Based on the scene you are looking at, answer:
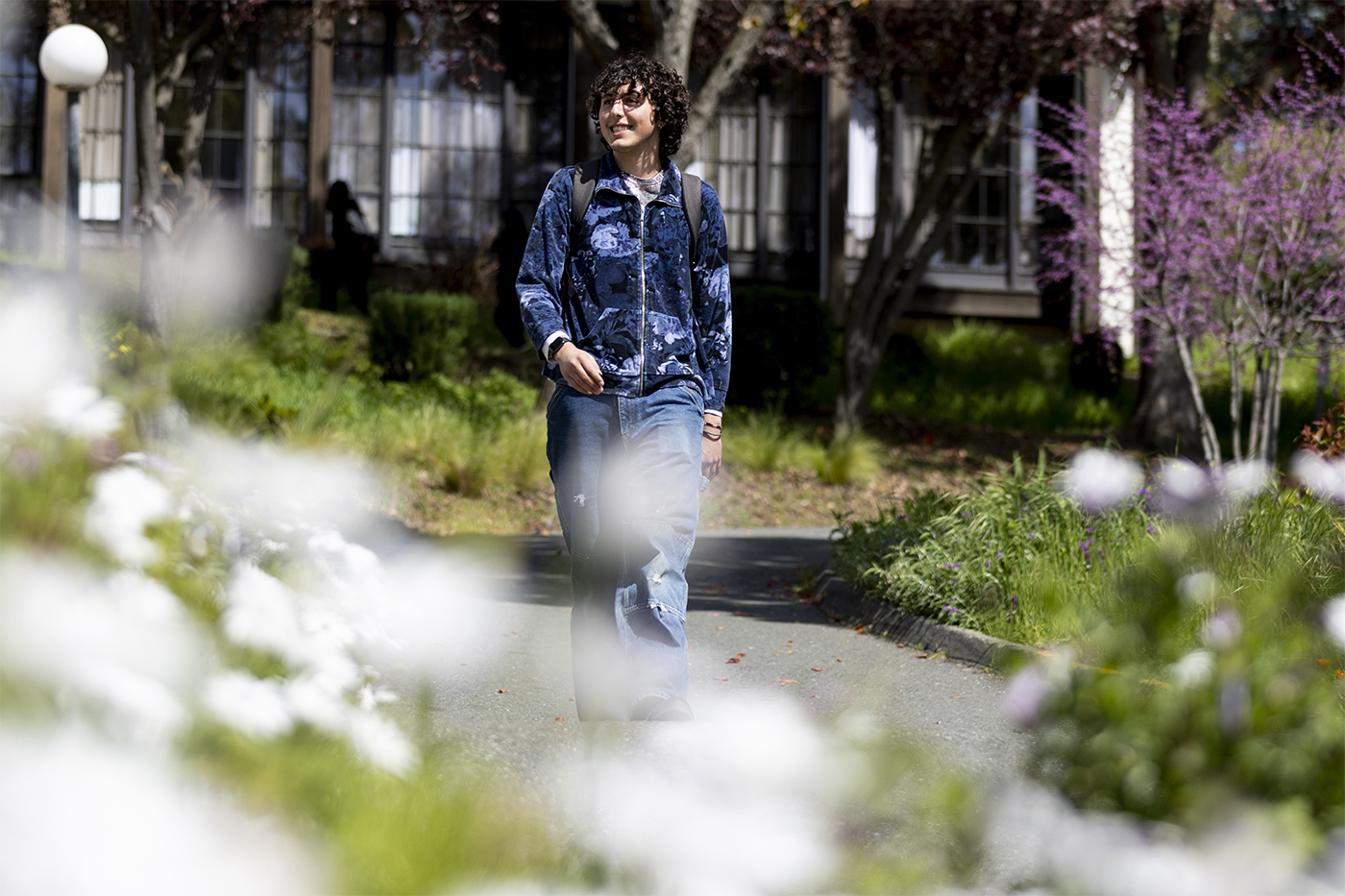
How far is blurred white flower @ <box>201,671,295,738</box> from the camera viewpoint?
160 centimetres

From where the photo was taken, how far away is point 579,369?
4.17 metres

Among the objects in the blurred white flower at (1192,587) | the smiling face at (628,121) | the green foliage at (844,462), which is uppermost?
the smiling face at (628,121)

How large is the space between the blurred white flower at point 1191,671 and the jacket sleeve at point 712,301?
2546mm

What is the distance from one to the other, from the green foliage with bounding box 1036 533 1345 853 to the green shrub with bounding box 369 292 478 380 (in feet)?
43.3

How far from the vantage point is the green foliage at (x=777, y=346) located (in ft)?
52.8

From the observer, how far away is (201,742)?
5.22ft

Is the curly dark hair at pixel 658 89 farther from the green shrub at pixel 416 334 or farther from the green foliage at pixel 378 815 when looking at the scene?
the green shrub at pixel 416 334

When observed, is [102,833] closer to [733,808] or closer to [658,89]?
[733,808]

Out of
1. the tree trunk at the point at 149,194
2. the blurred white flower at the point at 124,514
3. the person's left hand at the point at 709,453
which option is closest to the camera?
the blurred white flower at the point at 124,514

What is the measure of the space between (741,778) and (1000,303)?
20.1 metres

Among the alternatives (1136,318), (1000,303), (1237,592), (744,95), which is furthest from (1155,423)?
(1237,592)

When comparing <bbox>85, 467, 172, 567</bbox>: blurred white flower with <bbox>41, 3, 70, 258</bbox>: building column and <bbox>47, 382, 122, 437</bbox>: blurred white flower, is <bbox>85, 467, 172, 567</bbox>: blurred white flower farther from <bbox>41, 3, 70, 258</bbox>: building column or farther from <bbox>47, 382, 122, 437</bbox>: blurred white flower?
<bbox>41, 3, 70, 258</bbox>: building column

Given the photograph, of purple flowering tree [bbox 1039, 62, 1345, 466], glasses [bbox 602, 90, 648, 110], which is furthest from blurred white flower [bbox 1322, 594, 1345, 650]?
purple flowering tree [bbox 1039, 62, 1345, 466]

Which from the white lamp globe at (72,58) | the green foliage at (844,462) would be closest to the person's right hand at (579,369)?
the white lamp globe at (72,58)
